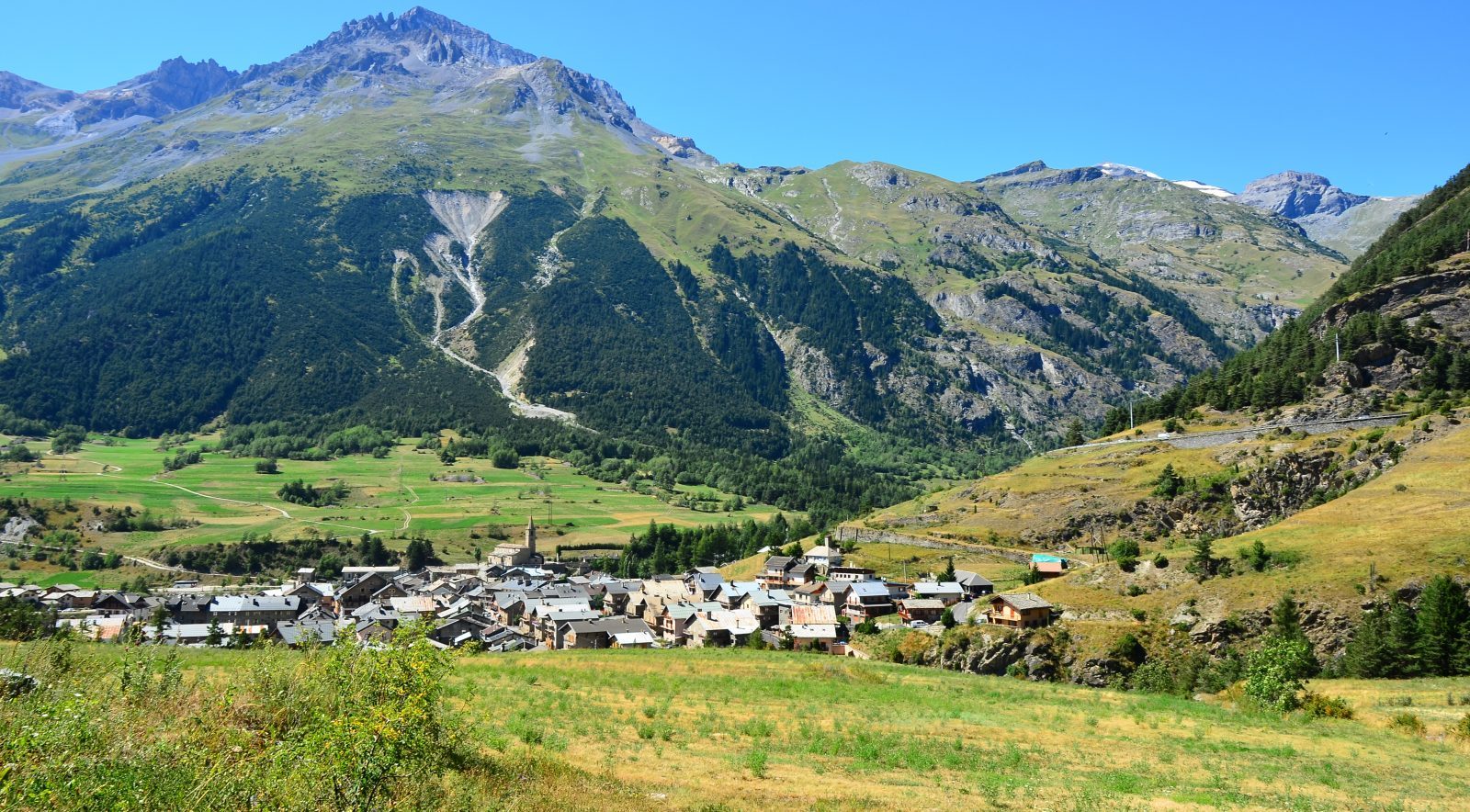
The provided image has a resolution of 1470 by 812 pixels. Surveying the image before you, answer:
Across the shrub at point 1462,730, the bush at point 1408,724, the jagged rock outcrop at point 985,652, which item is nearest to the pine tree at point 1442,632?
the bush at point 1408,724

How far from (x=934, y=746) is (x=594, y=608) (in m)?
78.8

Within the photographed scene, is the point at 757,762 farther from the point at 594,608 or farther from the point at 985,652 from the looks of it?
the point at 594,608

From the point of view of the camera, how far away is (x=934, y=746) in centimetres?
3008

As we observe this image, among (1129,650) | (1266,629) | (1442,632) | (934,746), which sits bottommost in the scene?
(1129,650)

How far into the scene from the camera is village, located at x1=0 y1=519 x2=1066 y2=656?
259ft

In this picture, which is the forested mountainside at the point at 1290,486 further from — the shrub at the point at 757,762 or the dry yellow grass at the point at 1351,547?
the shrub at the point at 757,762

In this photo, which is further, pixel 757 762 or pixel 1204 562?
pixel 1204 562

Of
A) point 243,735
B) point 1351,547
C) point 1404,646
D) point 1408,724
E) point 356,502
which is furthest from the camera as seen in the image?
point 356,502

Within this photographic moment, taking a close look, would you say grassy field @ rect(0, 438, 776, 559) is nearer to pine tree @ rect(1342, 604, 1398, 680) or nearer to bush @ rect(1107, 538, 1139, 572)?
bush @ rect(1107, 538, 1139, 572)

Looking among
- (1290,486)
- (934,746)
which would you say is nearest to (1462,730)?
(934,746)

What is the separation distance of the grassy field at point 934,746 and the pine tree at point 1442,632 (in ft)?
16.4

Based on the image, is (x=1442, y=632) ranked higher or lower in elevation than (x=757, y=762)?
lower

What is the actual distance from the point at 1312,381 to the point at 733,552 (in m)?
81.8

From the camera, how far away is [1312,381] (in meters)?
106
